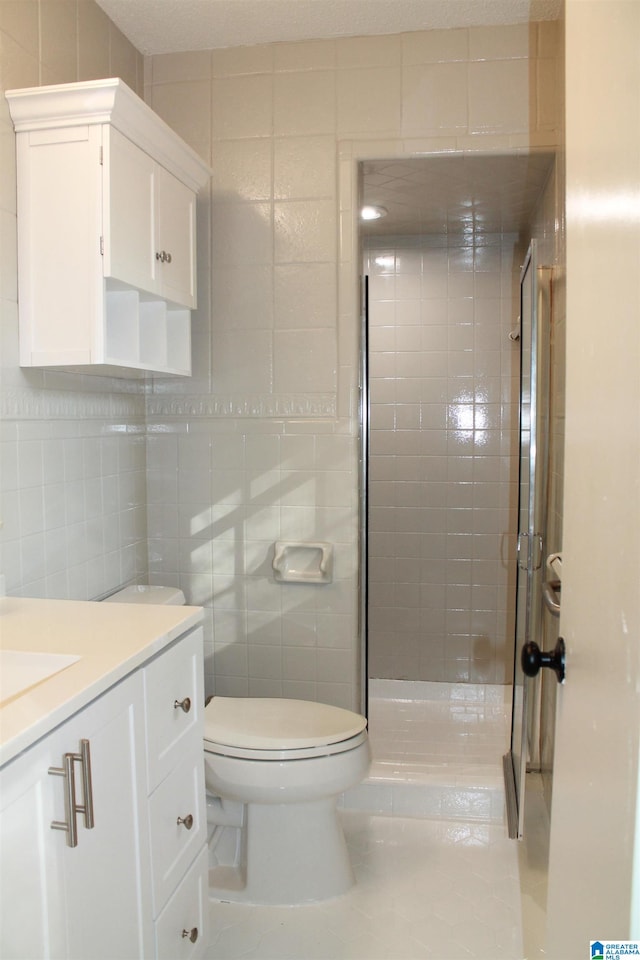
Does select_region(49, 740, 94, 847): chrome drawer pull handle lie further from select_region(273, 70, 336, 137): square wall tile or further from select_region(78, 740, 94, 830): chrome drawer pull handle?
select_region(273, 70, 336, 137): square wall tile

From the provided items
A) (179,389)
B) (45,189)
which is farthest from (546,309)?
(45,189)

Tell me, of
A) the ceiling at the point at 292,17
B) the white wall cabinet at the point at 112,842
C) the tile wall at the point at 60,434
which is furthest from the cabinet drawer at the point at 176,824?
the ceiling at the point at 292,17

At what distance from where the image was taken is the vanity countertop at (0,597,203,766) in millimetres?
1003

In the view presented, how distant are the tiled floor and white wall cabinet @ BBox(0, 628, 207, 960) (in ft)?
1.31

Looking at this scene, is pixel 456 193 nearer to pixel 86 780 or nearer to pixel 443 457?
pixel 443 457

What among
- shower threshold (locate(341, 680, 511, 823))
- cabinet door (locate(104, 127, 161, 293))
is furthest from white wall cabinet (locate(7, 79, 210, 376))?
shower threshold (locate(341, 680, 511, 823))

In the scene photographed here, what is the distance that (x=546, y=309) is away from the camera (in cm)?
218

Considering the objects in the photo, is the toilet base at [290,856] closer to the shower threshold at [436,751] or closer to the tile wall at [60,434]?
the shower threshold at [436,751]

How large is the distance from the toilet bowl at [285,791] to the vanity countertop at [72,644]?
595 millimetres

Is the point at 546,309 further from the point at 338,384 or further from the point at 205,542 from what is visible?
the point at 205,542

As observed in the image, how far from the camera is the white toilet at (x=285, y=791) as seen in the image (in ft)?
6.37

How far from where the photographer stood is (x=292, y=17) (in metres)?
2.25
